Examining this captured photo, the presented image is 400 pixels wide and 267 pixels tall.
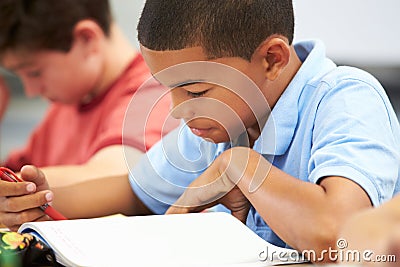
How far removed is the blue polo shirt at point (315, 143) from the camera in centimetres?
77

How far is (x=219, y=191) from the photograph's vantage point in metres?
0.88

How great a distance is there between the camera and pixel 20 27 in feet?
4.69

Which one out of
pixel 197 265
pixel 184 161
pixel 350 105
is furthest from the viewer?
pixel 184 161

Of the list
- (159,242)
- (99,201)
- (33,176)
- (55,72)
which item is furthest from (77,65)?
(159,242)

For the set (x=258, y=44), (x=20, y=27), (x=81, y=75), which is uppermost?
(x=258, y=44)

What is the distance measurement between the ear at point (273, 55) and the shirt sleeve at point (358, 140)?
0.23ft

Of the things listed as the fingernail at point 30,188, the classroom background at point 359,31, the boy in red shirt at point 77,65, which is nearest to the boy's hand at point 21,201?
the fingernail at point 30,188

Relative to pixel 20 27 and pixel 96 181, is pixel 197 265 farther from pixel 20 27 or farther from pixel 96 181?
pixel 20 27

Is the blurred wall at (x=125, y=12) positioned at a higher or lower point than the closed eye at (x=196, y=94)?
lower

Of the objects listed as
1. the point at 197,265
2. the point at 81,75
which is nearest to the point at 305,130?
the point at 197,265

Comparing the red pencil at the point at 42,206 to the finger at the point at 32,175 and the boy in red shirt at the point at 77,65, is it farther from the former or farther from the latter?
the boy in red shirt at the point at 77,65

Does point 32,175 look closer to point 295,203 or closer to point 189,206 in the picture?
point 189,206

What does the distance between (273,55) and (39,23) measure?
0.70 metres

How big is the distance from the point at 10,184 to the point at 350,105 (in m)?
0.42
